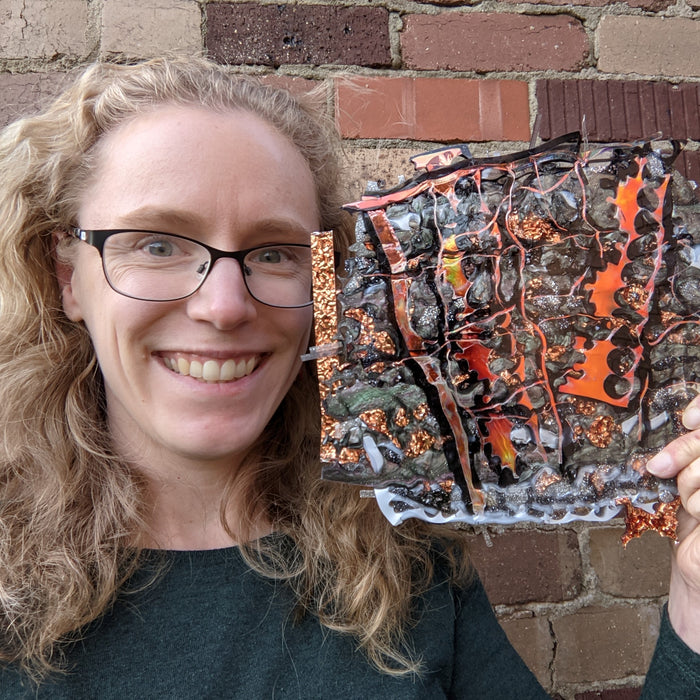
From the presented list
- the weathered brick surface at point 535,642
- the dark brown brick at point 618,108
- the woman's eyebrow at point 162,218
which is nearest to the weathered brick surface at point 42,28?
the woman's eyebrow at point 162,218

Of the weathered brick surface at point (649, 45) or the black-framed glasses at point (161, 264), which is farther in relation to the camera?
the weathered brick surface at point (649, 45)

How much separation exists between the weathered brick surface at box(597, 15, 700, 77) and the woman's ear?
98 cm

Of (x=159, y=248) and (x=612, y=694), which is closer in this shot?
(x=159, y=248)

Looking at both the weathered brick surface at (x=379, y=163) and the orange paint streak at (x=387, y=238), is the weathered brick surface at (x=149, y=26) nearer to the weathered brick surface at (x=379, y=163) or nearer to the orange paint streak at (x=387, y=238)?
the weathered brick surface at (x=379, y=163)

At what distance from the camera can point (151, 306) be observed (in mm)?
636

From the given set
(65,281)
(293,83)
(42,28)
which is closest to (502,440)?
(65,281)

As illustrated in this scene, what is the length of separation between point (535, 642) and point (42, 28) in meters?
1.36

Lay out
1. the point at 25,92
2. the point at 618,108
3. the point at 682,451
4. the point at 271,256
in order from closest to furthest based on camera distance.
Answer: the point at 682,451 < the point at 271,256 < the point at 25,92 < the point at 618,108

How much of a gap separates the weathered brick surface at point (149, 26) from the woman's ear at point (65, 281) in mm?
428

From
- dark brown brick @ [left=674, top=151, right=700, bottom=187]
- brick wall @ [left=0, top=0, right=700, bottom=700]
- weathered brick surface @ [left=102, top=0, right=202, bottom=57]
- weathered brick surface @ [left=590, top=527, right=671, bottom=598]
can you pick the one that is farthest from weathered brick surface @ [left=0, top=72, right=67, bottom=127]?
weathered brick surface @ [left=590, top=527, right=671, bottom=598]

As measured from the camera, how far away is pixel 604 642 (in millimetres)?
1058

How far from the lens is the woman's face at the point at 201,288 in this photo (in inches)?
25.0

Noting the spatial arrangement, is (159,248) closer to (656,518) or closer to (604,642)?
(656,518)

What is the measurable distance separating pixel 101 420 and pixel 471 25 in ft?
3.03
